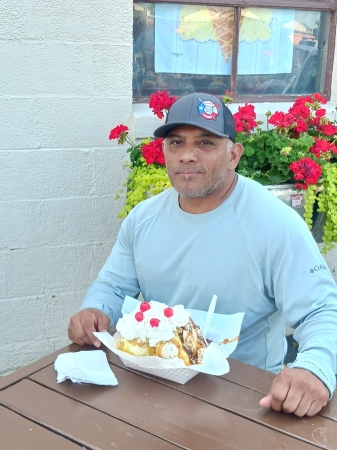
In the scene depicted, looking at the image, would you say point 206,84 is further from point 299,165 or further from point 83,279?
point 83,279

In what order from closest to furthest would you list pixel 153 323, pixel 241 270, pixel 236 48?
pixel 153 323
pixel 241 270
pixel 236 48

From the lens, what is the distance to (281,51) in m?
4.06

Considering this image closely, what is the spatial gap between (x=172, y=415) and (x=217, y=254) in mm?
640

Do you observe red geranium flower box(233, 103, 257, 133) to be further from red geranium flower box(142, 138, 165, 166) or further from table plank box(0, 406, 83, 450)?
table plank box(0, 406, 83, 450)

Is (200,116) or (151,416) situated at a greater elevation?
(200,116)

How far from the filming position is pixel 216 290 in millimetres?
2182

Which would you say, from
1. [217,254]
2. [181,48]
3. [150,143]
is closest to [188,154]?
[217,254]

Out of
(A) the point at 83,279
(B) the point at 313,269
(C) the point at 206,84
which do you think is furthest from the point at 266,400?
(C) the point at 206,84

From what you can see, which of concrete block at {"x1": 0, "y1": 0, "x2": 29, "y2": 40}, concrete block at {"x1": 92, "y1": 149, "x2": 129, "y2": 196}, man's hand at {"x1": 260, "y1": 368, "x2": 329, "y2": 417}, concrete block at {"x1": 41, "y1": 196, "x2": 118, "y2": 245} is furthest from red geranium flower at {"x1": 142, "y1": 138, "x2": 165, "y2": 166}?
man's hand at {"x1": 260, "y1": 368, "x2": 329, "y2": 417}

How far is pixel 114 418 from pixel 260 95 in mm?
2781

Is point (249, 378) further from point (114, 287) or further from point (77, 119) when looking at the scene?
point (77, 119)

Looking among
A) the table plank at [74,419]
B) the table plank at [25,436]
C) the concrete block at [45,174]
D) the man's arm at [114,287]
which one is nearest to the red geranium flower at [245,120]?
the concrete block at [45,174]

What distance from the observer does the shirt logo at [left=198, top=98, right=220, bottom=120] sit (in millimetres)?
2248

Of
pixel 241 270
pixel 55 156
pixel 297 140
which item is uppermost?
pixel 297 140
